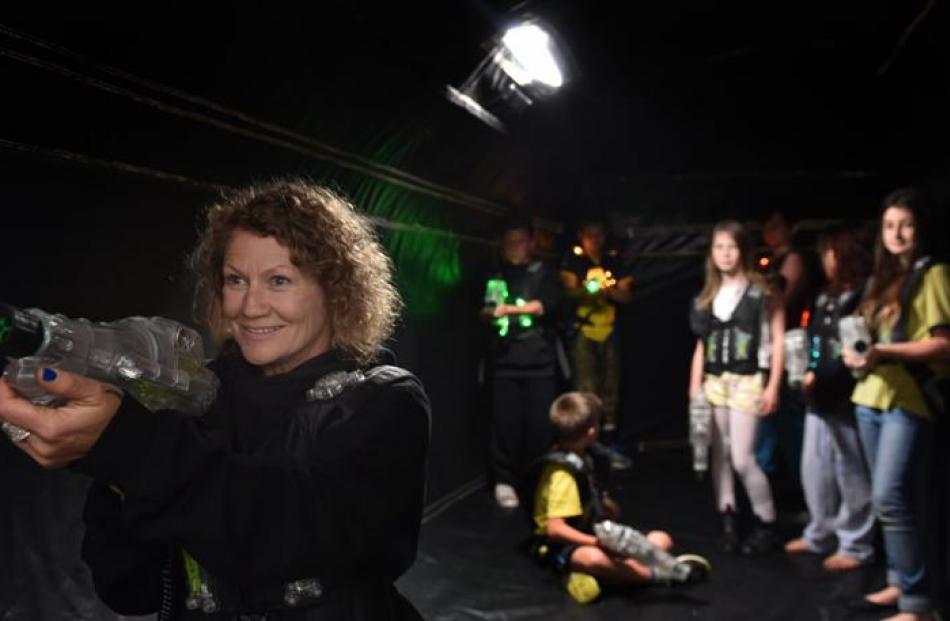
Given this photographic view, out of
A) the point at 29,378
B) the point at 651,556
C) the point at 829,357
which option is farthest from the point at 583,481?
the point at 29,378

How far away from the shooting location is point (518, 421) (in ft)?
19.5

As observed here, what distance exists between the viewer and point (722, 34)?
6.38m

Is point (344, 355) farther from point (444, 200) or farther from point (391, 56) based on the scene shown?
point (444, 200)

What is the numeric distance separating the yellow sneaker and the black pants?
5.70 ft

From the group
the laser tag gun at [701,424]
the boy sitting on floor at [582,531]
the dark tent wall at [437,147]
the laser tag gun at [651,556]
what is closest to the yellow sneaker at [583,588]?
the boy sitting on floor at [582,531]

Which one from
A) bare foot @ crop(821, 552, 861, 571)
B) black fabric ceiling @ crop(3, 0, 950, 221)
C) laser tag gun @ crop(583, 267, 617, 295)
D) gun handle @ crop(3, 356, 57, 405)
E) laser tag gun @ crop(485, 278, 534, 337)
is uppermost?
black fabric ceiling @ crop(3, 0, 950, 221)

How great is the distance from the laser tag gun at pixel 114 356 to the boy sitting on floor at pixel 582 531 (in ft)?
9.71

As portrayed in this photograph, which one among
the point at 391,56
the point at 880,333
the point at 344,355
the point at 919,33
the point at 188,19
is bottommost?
the point at 344,355

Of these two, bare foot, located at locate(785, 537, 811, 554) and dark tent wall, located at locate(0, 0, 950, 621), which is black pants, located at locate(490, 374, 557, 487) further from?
bare foot, located at locate(785, 537, 811, 554)

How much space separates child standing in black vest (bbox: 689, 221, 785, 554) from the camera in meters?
4.55

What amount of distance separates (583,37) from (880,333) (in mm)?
3325

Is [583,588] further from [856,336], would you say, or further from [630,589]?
[856,336]

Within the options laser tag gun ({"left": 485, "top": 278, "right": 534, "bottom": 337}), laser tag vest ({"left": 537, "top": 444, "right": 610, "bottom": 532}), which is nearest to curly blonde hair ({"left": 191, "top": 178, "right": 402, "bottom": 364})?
laser tag vest ({"left": 537, "top": 444, "right": 610, "bottom": 532})

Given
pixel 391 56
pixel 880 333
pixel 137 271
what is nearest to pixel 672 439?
pixel 880 333
